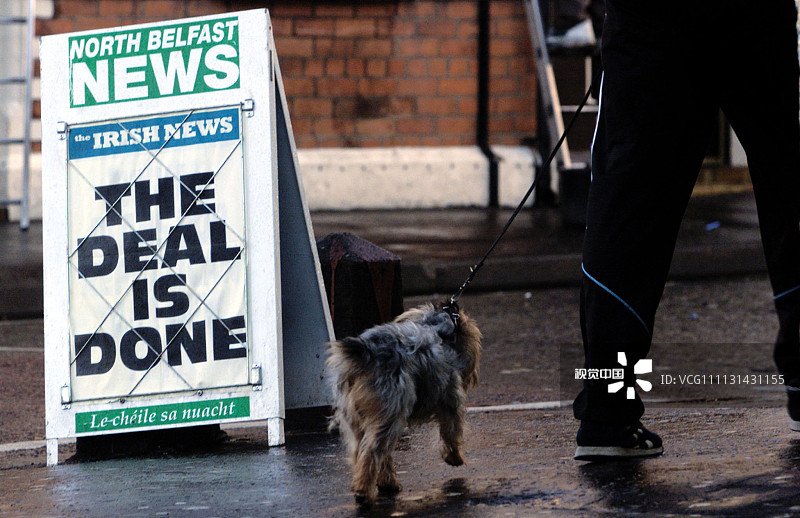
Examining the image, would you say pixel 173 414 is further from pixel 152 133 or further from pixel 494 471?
pixel 494 471

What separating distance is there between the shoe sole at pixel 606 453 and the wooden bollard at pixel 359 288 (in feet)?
5.00

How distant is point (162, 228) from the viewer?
14.6 ft

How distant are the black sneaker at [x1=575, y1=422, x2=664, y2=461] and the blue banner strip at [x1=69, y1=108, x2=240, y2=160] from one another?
1.73m

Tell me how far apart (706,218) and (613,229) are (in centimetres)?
841

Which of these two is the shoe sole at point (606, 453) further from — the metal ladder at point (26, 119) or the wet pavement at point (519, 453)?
the metal ladder at point (26, 119)

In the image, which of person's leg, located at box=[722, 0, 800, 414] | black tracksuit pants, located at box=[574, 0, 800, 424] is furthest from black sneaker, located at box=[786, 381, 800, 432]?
black tracksuit pants, located at box=[574, 0, 800, 424]

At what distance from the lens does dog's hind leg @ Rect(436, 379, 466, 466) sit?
358 centimetres

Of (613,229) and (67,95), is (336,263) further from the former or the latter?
(613,229)

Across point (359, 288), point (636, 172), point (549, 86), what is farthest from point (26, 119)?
point (636, 172)

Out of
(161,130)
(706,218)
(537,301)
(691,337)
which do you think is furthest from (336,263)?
(706,218)

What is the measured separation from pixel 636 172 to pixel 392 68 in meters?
9.56

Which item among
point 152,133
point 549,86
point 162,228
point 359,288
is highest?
point 549,86

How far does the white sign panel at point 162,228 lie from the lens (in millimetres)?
4379

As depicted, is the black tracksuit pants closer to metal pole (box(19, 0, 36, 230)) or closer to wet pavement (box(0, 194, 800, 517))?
wet pavement (box(0, 194, 800, 517))
